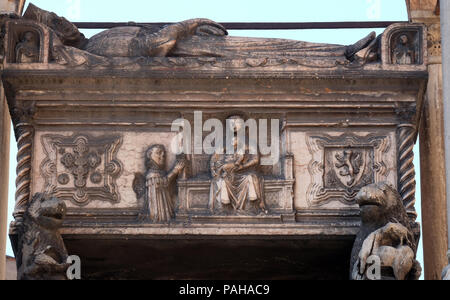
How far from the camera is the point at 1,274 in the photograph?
21.9 meters

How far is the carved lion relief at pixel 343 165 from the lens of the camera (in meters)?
20.8

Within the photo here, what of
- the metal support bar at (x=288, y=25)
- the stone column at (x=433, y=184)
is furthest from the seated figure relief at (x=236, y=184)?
the metal support bar at (x=288, y=25)

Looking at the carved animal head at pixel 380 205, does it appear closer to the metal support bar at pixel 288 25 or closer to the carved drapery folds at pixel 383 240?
the carved drapery folds at pixel 383 240

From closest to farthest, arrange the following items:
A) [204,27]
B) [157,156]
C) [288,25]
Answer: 1. [157,156]
2. [204,27]
3. [288,25]

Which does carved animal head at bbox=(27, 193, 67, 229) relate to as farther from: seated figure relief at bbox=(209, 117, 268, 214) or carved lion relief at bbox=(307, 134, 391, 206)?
carved lion relief at bbox=(307, 134, 391, 206)

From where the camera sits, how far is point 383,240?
64.8 ft

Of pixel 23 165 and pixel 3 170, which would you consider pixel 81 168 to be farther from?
pixel 3 170

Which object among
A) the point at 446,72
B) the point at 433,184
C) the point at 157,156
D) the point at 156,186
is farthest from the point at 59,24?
the point at 433,184

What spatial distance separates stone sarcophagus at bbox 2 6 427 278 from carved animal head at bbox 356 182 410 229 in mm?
522

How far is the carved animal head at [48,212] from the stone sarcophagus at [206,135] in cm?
52

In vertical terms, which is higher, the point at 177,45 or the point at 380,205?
the point at 177,45

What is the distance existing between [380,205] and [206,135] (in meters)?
2.12

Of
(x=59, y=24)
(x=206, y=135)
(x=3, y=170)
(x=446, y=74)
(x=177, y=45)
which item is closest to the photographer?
(x=446, y=74)
